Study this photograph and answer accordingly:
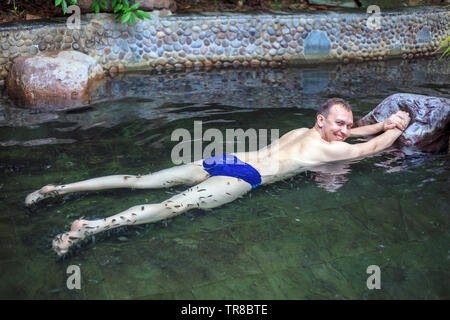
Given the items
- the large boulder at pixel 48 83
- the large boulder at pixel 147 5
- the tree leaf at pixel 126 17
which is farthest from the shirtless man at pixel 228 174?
the large boulder at pixel 147 5

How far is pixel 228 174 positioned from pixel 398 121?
85.8 inches

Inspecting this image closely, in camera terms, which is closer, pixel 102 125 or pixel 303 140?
pixel 303 140

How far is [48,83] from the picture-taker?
641 cm

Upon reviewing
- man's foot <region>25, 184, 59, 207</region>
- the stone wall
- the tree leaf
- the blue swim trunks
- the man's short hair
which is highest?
the tree leaf

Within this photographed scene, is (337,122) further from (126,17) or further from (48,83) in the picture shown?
(126,17)

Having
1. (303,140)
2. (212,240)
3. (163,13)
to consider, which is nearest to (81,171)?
(212,240)

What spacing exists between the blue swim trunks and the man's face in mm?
888

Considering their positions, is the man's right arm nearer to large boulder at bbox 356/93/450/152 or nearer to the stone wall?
large boulder at bbox 356/93/450/152

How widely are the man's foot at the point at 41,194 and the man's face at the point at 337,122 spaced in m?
2.59

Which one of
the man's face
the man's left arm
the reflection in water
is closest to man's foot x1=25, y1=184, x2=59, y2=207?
the reflection in water

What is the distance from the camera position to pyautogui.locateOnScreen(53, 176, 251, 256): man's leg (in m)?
3.26
